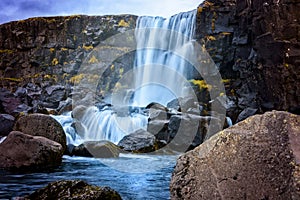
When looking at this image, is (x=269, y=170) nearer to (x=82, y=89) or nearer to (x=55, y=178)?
(x=55, y=178)

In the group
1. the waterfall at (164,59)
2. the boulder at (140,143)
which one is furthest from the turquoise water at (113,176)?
the waterfall at (164,59)

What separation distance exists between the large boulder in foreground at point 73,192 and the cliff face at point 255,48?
12.7 m

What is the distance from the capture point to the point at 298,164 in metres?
3.24

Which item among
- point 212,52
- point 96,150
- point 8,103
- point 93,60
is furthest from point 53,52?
point 96,150

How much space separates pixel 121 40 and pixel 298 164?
1099 inches

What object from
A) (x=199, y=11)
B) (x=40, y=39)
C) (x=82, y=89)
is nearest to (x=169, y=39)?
(x=199, y=11)

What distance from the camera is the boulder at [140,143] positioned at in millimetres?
11984

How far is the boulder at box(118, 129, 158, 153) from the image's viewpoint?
39.3 ft

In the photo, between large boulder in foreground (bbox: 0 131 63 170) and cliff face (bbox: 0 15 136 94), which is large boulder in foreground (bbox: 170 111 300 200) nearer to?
large boulder in foreground (bbox: 0 131 63 170)

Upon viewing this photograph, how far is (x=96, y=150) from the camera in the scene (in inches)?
423

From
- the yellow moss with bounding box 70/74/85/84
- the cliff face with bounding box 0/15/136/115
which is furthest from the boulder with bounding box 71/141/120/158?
the yellow moss with bounding box 70/74/85/84

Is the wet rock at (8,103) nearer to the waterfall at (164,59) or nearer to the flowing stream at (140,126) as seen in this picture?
the flowing stream at (140,126)

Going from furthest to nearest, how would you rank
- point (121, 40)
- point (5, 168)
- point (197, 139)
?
point (121, 40) → point (197, 139) → point (5, 168)

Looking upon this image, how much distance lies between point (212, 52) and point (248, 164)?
67.6 ft
